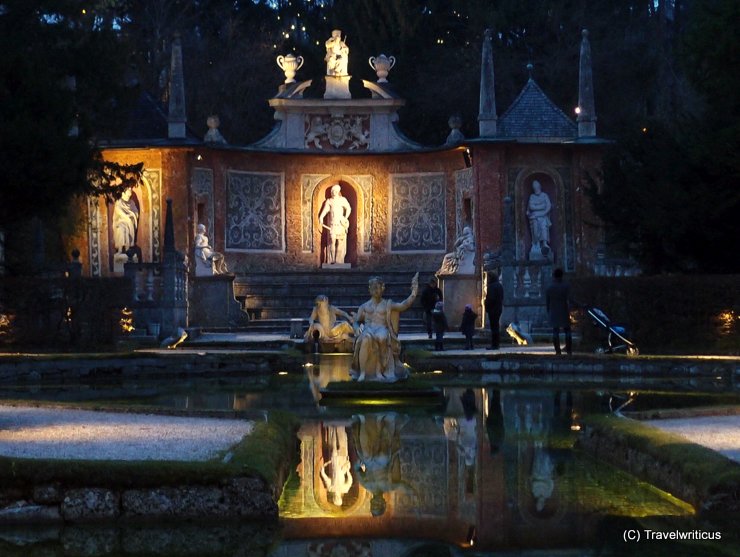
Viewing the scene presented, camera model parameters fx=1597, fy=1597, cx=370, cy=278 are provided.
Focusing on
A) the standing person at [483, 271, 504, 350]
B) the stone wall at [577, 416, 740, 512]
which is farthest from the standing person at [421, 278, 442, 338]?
the stone wall at [577, 416, 740, 512]

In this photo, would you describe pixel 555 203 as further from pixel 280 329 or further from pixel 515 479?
pixel 515 479

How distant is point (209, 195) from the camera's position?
39.8 m

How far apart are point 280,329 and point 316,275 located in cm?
385

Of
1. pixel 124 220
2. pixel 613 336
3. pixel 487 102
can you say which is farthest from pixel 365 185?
pixel 613 336

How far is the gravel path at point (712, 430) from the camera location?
12984mm

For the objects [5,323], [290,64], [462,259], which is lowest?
[5,323]

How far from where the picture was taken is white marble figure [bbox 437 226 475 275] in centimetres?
3831

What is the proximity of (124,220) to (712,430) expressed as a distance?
26899 mm

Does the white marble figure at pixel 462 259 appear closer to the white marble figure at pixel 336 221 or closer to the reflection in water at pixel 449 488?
the white marble figure at pixel 336 221

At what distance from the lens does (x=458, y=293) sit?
38188 mm

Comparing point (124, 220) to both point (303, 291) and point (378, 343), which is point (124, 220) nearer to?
point (303, 291)

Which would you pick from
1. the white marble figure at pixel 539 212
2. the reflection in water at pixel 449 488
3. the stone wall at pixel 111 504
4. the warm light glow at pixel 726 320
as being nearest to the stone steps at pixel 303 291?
the white marble figure at pixel 539 212

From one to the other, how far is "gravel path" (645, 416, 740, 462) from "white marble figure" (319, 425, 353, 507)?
2873 millimetres

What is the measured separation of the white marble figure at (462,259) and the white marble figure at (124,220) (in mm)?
7698
